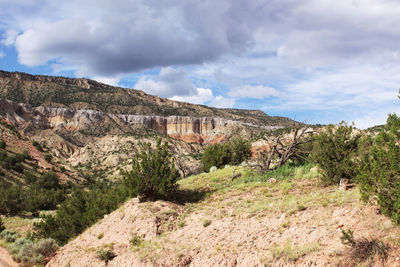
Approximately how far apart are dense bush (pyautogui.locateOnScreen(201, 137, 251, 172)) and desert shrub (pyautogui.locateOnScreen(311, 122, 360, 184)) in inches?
554

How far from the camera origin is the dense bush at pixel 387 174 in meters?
5.83

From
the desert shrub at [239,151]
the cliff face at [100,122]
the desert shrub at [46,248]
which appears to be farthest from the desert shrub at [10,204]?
the cliff face at [100,122]

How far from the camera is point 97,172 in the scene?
6806 cm

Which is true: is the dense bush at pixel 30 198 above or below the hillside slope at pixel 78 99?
below

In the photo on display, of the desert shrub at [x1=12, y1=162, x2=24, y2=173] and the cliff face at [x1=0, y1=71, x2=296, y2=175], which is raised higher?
the cliff face at [x1=0, y1=71, x2=296, y2=175]

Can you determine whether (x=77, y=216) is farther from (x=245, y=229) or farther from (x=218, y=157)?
(x=218, y=157)

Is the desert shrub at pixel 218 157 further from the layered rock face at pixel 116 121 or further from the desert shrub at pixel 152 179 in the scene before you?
the layered rock face at pixel 116 121

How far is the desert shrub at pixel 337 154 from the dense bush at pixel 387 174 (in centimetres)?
300

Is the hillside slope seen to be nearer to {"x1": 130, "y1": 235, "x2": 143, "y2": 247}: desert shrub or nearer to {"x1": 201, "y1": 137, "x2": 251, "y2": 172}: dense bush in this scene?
{"x1": 201, "y1": 137, "x2": 251, "y2": 172}: dense bush

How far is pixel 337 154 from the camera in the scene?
33.9ft

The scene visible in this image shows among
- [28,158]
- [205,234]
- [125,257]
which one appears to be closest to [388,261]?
[205,234]

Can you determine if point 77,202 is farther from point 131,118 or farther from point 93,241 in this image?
point 131,118

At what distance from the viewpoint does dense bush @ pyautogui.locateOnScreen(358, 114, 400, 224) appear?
230 inches

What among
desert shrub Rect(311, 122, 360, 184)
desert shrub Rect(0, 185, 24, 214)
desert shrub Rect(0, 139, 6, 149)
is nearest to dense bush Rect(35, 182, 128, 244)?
desert shrub Rect(311, 122, 360, 184)
